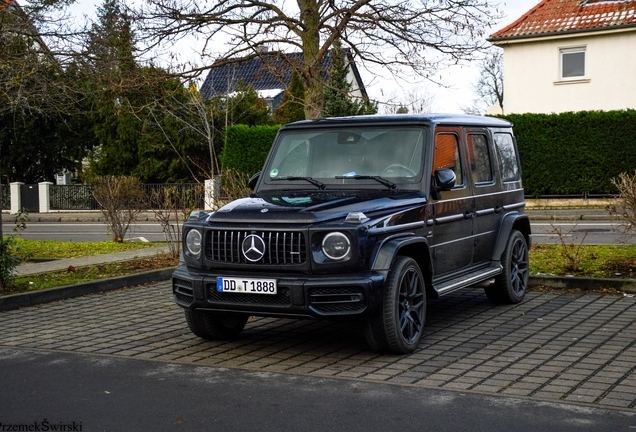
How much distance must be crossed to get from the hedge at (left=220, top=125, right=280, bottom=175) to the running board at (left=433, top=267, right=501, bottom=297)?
2172cm

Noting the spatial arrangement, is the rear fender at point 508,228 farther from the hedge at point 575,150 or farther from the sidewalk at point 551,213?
the hedge at point 575,150

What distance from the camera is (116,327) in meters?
8.45

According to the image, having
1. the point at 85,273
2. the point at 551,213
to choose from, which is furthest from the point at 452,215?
the point at 551,213

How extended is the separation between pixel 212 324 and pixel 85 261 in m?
6.18

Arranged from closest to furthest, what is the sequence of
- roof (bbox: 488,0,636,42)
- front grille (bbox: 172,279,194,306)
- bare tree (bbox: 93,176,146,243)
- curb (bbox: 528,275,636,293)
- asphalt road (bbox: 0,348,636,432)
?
asphalt road (bbox: 0,348,636,432), front grille (bbox: 172,279,194,306), curb (bbox: 528,275,636,293), bare tree (bbox: 93,176,146,243), roof (bbox: 488,0,636,42)

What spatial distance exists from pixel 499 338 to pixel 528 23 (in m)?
27.6

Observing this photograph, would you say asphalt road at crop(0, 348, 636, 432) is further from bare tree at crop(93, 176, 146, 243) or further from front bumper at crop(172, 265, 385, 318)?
bare tree at crop(93, 176, 146, 243)

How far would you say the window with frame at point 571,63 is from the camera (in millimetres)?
32281

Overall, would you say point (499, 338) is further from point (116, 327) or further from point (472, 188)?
point (116, 327)

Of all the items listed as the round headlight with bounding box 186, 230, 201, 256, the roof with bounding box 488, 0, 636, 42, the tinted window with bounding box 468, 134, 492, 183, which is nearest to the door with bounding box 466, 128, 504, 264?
the tinted window with bounding box 468, 134, 492, 183

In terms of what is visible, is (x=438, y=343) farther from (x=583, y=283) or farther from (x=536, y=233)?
(x=536, y=233)

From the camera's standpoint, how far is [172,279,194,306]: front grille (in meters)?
7.19

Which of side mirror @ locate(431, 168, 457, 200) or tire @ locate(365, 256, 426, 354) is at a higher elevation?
side mirror @ locate(431, 168, 457, 200)

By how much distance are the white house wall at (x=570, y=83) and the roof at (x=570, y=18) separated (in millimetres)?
484
